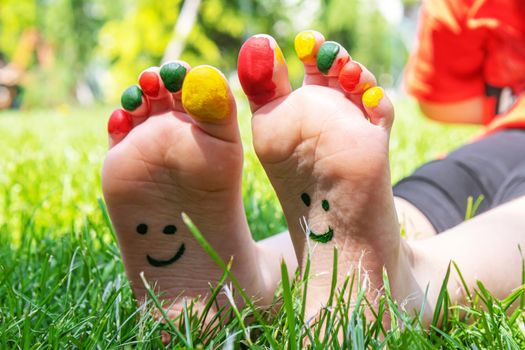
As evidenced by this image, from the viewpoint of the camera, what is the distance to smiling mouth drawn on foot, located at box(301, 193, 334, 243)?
83cm

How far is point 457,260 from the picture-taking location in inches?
38.6

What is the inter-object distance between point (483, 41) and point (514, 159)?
0.53 metres

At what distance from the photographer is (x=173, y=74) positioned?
866 mm

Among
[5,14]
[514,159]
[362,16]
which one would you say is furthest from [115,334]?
[5,14]

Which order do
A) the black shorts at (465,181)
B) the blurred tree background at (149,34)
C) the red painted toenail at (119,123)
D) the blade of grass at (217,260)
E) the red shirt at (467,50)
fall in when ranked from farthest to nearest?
the blurred tree background at (149,34) → the red shirt at (467,50) → the black shorts at (465,181) → the red painted toenail at (119,123) → the blade of grass at (217,260)

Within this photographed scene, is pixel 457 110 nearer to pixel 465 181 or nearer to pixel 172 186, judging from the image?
pixel 465 181

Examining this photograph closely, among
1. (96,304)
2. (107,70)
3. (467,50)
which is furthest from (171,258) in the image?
(107,70)

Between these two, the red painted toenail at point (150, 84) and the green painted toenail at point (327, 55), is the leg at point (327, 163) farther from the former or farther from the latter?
the red painted toenail at point (150, 84)

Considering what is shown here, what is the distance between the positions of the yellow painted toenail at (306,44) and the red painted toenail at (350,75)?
5 cm

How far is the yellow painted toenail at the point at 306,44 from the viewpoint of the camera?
0.84 metres

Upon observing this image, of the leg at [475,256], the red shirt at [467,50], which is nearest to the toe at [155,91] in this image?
the leg at [475,256]

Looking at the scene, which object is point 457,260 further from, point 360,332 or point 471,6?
point 471,6

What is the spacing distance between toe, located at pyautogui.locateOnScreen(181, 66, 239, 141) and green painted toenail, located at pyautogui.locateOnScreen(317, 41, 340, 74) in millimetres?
125

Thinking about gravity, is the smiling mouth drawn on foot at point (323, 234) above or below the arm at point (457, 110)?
below
